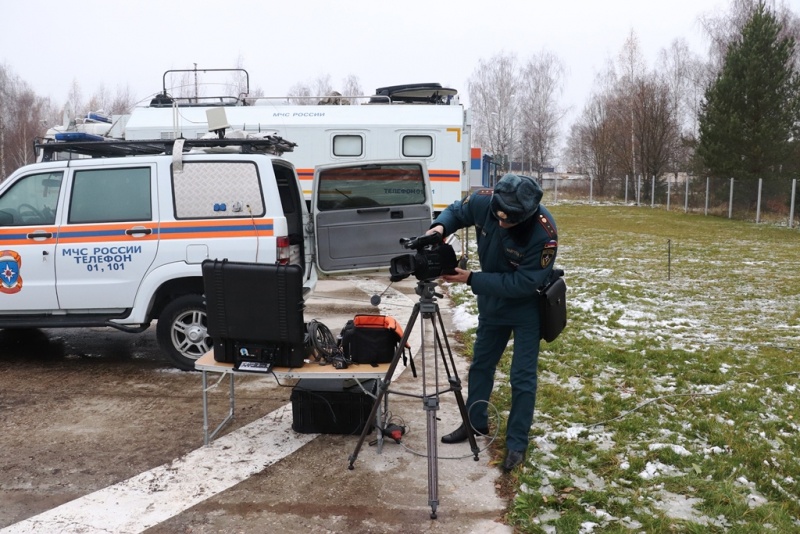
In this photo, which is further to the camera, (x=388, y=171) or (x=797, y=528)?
(x=388, y=171)

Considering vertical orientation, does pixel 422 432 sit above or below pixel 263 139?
below

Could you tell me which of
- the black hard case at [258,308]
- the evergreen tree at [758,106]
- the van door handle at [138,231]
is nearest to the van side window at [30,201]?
the van door handle at [138,231]

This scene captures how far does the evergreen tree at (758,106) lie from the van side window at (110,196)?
28.1m

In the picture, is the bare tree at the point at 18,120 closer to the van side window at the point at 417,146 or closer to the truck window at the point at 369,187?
the van side window at the point at 417,146

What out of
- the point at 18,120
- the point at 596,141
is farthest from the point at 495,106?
the point at 18,120

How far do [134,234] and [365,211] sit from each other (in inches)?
87.4

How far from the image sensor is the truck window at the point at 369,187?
7078mm

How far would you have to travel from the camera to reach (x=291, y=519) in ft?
12.4

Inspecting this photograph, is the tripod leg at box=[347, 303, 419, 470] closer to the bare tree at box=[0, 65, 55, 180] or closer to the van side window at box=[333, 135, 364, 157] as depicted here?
the van side window at box=[333, 135, 364, 157]

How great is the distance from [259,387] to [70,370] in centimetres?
198

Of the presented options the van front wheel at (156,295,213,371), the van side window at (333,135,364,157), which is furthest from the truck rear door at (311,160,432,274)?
the van side window at (333,135,364,157)

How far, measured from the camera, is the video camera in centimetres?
403

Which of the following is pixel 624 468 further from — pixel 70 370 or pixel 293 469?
pixel 70 370

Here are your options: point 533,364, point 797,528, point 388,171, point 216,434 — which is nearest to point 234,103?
point 388,171
